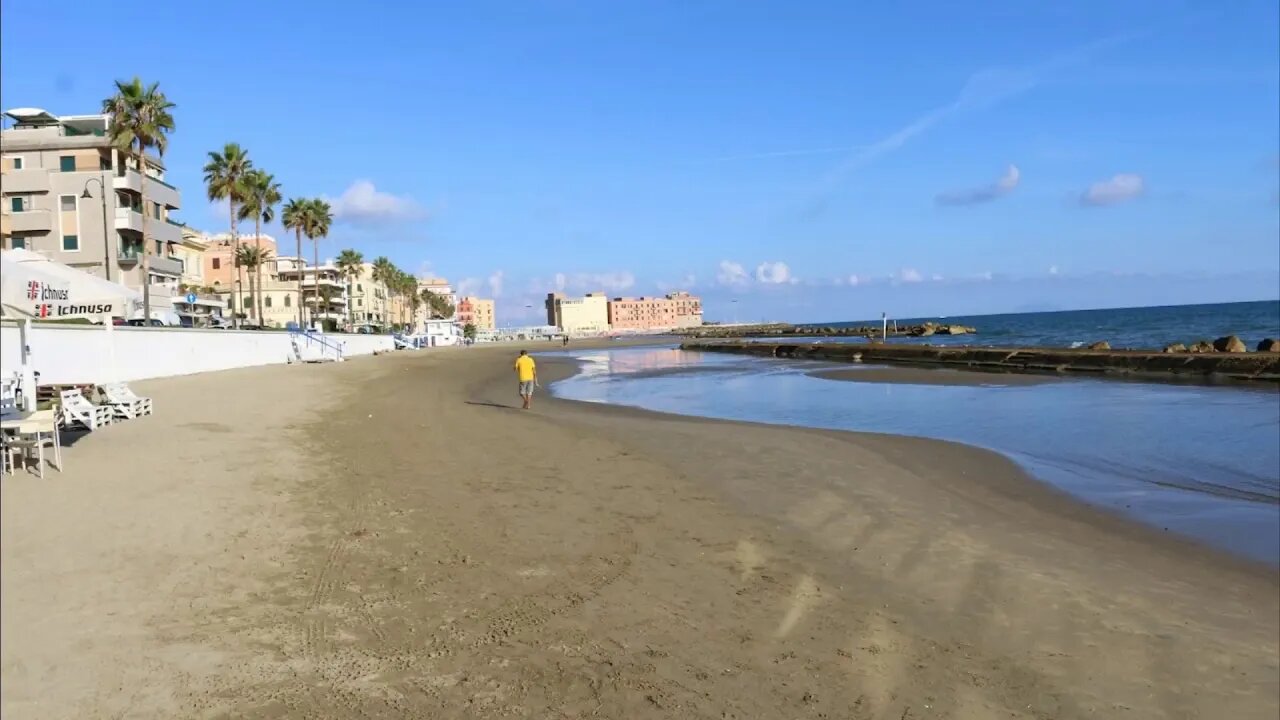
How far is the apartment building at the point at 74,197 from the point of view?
3872cm

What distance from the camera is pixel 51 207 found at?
39.5 meters

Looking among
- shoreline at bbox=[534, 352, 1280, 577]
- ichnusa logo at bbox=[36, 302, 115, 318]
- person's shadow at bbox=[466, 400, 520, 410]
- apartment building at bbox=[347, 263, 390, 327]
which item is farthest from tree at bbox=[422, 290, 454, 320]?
ichnusa logo at bbox=[36, 302, 115, 318]

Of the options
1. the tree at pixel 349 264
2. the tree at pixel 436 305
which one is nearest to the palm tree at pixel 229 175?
the tree at pixel 349 264

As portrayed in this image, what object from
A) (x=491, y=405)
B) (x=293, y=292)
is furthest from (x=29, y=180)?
(x=293, y=292)

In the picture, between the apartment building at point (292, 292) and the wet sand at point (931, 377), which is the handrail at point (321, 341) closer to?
the wet sand at point (931, 377)

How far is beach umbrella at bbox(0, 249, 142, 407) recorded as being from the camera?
9.77m

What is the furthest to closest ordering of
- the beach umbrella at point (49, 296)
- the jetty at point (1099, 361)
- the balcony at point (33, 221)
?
the balcony at point (33, 221), the jetty at point (1099, 361), the beach umbrella at point (49, 296)

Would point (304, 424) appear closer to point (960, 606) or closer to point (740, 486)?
point (740, 486)

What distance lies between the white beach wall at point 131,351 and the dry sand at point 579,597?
235 inches

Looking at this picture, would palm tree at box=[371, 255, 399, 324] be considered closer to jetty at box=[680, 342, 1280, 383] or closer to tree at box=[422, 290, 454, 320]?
tree at box=[422, 290, 454, 320]

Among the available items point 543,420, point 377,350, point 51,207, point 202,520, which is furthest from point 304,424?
point 377,350

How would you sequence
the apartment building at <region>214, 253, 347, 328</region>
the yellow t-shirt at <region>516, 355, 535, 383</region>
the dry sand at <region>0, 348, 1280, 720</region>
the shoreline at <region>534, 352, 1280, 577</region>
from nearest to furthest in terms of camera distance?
the dry sand at <region>0, 348, 1280, 720</region> → the shoreline at <region>534, 352, 1280, 577</region> → the yellow t-shirt at <region>516, 355, 535, 383</region> → the apartment building at <region>214, 253, 347, 328</region>

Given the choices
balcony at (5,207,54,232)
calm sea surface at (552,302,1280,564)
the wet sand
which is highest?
balcony at (5,207,54,232)

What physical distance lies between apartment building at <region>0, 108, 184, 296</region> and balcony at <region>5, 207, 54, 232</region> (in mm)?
40
